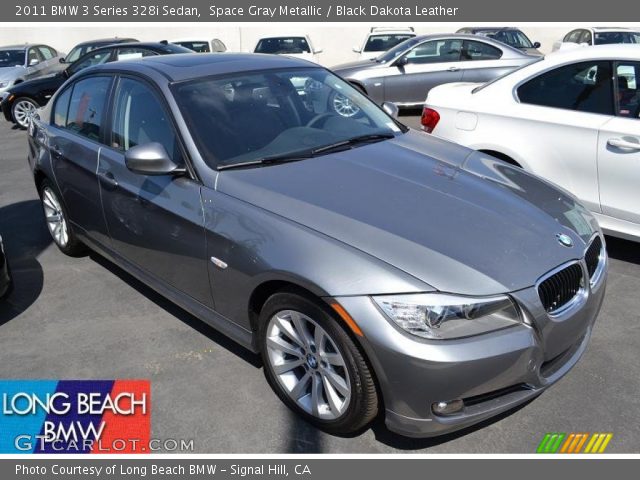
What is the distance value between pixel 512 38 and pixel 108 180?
14.3 metres

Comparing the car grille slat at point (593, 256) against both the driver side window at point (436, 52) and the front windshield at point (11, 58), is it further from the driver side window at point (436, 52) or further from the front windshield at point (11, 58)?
the front windshield at point (11, 58)

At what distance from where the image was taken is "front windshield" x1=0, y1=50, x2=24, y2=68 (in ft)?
45.6

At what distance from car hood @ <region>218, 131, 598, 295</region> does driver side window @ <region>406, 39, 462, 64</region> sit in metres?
7.83

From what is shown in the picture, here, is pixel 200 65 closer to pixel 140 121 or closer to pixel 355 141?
pixel 140 121

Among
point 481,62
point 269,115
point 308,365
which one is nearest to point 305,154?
point 269,115

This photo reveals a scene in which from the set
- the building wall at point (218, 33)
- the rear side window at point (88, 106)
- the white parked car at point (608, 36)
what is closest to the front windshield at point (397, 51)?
the white parked car at point (608, 36)

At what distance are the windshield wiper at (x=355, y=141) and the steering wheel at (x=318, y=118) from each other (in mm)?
241

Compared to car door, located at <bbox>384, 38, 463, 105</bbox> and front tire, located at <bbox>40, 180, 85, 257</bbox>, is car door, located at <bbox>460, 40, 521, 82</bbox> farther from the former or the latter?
front tire, located at <bbox>40, 180, 85, 257</bbox>

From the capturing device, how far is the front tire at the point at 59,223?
4.69 metres

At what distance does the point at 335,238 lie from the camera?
101 inches

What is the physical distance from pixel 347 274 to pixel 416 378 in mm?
520

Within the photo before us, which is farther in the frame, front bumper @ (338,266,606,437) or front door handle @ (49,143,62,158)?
front door handle @ (49,143,62,158)

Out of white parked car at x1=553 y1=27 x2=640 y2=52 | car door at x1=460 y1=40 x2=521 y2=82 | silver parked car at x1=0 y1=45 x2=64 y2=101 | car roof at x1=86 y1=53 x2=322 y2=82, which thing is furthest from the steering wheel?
white parked car at x1=553 y1=27 x2=640 y2=52
